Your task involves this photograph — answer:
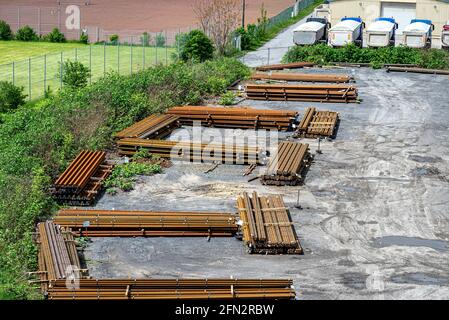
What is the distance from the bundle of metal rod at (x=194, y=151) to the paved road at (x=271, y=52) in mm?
21262

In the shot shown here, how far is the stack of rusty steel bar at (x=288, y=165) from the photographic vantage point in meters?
28.9

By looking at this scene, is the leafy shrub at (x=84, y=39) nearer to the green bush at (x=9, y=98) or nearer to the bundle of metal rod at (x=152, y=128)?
the green bush at (x=9, y=98)

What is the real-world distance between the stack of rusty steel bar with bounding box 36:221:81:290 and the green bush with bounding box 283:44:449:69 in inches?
1211

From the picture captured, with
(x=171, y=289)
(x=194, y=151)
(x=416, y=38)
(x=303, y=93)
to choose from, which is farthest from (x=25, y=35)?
(x=171, y=289)

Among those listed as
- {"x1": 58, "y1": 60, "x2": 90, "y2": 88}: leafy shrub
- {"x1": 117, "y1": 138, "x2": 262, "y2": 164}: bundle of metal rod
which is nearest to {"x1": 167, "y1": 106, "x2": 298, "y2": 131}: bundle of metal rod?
{"x1": 117, "y1": 138, "x2": 262, "y2": 164}: bundle of metal rod

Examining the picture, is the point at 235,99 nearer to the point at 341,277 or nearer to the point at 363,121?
the point at 363,121

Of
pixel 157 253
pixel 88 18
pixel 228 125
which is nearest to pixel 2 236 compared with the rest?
pixel 157 253

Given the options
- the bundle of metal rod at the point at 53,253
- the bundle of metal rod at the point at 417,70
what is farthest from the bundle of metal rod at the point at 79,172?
the bundle of metal rod at the point at 417,70

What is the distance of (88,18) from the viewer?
250 feet

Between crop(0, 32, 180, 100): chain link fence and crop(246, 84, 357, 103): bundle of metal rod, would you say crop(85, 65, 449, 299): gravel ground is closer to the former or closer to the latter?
crop(246, 84, 357, 103): bundle of metal rod

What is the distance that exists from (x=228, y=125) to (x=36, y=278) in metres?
17.0

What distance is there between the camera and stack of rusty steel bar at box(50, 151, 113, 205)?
2661 cm

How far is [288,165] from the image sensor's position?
96.9 ft
